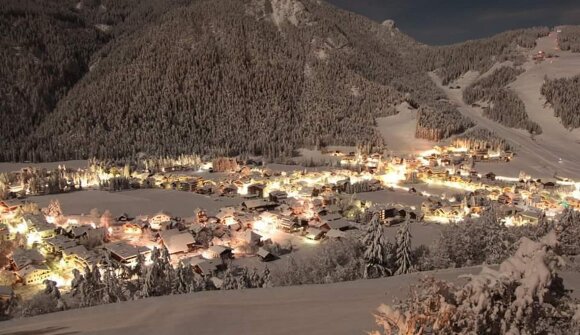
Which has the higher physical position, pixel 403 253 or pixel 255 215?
pixel 403 253

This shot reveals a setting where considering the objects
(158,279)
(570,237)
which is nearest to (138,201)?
(158,279)

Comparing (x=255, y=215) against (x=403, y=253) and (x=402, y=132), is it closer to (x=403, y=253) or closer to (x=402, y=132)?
(x=403, y=253)

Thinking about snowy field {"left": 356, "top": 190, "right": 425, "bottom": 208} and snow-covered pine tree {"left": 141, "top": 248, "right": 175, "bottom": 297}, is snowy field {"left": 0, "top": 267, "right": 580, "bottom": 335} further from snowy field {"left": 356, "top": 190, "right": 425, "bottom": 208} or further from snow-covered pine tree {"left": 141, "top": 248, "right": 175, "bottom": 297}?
snowy field {"left": 356, "top": 190, "right": 425, "bottom": 208}

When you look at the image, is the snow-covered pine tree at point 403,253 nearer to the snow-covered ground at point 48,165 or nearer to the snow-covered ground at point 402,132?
the snow-covered ground at point 402,132

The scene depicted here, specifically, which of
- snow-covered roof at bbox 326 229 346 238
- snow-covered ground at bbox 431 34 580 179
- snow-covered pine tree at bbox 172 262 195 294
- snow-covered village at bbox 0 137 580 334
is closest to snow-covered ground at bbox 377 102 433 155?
snow-covered village at bbox 0 137 580 334

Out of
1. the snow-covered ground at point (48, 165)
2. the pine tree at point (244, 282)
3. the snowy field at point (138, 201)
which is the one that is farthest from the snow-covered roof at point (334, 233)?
the snow-covered ground at point (48, 165)

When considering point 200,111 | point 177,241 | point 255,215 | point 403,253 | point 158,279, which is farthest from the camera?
point 200,111

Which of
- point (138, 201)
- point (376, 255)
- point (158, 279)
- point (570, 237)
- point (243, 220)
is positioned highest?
point (570, 237)
